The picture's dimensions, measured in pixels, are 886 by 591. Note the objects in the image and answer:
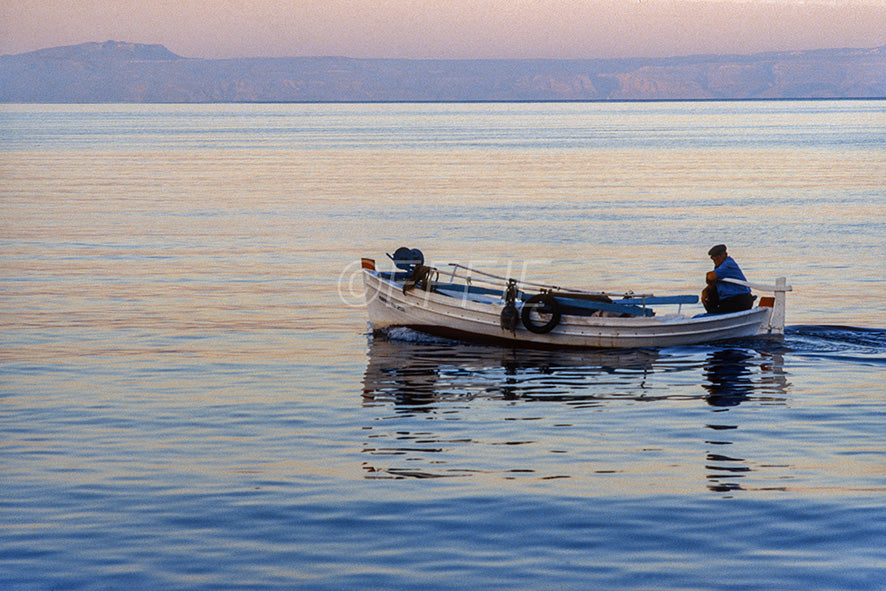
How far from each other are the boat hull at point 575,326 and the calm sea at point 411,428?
1.23 feet

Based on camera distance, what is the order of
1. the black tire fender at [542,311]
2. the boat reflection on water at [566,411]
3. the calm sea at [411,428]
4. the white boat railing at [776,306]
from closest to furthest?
the calm sea at [411,428] < the boat reflection on water at [566,411] < the black tire fender at [542,311] < the white boat railing at [776,306]

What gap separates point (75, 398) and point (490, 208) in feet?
129

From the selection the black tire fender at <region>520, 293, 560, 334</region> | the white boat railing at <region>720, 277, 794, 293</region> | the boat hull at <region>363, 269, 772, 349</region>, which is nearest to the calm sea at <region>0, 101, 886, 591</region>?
the boat hull at <region>363, 269, 772, 349</region>

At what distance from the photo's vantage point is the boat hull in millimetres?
23438

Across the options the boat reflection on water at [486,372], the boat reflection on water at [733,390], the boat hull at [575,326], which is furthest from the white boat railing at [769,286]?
the boat reflection on water at [486,372]

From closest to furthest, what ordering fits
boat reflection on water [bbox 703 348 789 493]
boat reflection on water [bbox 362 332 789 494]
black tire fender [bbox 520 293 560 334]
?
boat reflection on water [bbox 703 348 789 493] < boat reflection on water [bbox 362 332 789 494] < black tire fender [bbox 520 293 560 334]

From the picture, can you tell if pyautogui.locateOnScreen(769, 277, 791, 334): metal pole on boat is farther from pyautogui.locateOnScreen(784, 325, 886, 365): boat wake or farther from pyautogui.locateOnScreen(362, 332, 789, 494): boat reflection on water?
pyautogui.locateOnScreen(362, 332, 789, 494): boat reflection on water

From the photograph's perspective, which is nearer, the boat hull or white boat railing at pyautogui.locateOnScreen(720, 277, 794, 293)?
the boat hull

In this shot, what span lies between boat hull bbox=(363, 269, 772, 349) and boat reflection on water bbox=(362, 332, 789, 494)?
0.89 ft

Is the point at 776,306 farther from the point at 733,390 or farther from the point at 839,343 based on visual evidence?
the point at 733,390

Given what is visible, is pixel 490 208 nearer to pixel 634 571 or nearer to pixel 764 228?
pixel 764 228

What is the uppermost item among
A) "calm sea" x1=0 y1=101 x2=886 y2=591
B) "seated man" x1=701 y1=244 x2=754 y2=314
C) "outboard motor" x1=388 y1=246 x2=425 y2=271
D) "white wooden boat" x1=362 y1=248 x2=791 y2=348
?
"outboard motor" x1=388 y1=246 x2=425 y2=271

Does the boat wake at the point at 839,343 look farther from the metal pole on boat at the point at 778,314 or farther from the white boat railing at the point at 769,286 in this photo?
the white boat railing at the point at 769,286

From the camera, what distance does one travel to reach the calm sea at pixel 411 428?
38.8 feet
